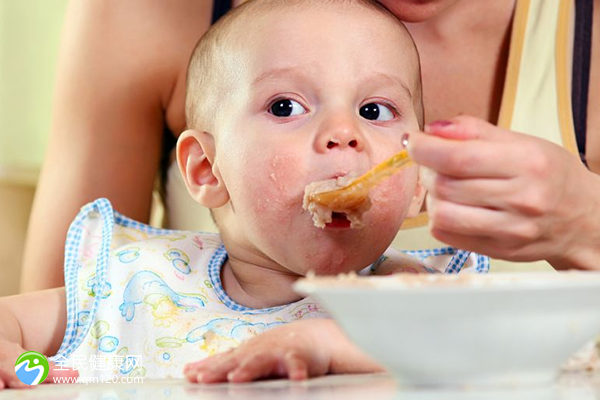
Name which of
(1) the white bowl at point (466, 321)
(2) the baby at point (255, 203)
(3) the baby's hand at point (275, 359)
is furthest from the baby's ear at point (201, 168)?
(1) the white bowl at point (466, 321)

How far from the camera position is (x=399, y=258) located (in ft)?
4.96

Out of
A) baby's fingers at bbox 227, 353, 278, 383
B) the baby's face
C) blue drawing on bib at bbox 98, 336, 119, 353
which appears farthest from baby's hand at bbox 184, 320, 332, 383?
blue drawing on bib at bbox 98, 336, 119, 353

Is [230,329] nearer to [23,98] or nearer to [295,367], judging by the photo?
[295,367]

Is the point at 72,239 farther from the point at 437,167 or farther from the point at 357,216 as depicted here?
the point at 437,167

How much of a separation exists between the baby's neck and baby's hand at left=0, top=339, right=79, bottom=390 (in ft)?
1.20

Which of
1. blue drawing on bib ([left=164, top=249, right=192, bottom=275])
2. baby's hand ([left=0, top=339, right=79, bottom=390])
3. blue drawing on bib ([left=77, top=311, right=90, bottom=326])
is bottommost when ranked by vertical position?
blue drawing on bib ([left=77, top=311, right=90, bottom=326])

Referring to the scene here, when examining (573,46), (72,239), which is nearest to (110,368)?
(72,239)

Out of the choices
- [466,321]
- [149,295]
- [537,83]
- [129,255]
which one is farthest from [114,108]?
[466,321]

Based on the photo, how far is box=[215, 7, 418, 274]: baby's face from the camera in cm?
127

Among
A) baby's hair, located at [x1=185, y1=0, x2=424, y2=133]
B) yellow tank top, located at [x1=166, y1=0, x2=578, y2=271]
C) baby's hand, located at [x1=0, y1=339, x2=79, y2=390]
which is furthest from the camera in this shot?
yellow tank top, located at [x1=166, y1=0, x2=578, y2=271]

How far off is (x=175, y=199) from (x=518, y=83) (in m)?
0.85

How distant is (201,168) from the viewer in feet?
4.94

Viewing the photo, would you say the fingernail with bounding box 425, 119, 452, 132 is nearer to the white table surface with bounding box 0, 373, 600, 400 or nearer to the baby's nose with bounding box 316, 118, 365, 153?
the white table surface with bounding box 0, 373, 600, 400

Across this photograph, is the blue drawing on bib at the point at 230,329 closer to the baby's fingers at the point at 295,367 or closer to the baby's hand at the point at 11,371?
the baby's hand at the point at 11,371
